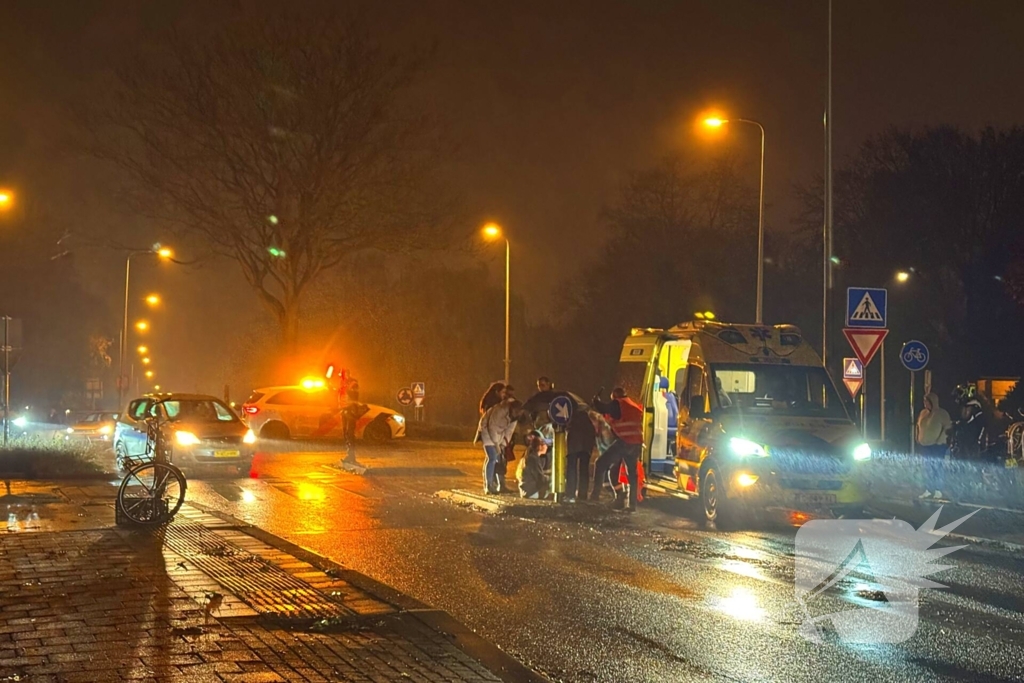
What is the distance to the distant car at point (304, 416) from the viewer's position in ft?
115

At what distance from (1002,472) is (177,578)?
41.6 ft

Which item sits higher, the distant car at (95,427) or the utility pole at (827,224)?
the utility pole at (827,224)

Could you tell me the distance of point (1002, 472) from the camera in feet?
59.5

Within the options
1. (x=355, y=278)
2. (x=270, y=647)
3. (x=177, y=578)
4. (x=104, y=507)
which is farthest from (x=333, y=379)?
(x=355, y=278)

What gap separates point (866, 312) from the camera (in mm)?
20219

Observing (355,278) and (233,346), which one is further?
(233,346)

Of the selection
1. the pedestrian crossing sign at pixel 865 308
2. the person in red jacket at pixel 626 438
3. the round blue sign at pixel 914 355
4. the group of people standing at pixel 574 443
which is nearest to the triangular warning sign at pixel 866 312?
the pedestrian crossing sign at pixel 865 308

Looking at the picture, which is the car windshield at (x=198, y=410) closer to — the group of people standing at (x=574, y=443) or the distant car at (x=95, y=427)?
the group of people standing at (x=574, y=443)

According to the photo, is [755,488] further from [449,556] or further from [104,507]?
[104,507]

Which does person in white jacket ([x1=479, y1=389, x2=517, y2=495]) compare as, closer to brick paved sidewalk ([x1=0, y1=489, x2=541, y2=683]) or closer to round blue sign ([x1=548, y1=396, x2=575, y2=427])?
round blue sign ([x1=548, y1=396, x2=575, y2=427])

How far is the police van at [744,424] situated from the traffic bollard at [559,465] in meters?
1.29

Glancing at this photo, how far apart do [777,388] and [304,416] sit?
20954 mm

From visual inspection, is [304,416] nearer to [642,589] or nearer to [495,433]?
[495,433]

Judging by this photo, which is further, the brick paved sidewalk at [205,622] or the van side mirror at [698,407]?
the van side mirror at [698,407]
